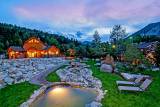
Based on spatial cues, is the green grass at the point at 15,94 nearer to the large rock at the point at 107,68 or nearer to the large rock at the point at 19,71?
the large rock at the point at 19,71

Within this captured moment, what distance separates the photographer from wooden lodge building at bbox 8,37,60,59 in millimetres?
95500

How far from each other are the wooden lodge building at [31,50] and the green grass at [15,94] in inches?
2595

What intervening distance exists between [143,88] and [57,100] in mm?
10496

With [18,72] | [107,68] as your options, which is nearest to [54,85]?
[18,72]

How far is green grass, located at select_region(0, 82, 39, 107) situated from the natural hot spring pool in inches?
64.0

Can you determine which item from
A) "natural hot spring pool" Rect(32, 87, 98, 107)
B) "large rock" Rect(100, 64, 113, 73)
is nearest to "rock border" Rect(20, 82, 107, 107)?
"natural hot spring pool" Rect(32, 87, 98, 107)

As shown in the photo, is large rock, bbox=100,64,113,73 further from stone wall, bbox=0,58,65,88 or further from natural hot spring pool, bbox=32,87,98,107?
natural hot spring pool, bbox=32,87,98,107

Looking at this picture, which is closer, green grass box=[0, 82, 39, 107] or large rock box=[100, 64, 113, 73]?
green grass box=[0, 82, 39, 107]

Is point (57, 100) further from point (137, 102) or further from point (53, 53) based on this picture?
point (53, 53)

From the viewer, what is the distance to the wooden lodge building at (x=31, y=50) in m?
95.5

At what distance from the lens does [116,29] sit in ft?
344

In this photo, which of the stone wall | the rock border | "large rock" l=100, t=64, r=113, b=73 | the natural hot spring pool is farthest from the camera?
"large rock" l=100, t=64, r=113, b=73

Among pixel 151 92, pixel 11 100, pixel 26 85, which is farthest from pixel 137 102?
pixel 26 85

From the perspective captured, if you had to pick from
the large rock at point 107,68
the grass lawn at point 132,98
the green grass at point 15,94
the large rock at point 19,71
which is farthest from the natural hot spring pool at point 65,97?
the large rock at point 107,68
